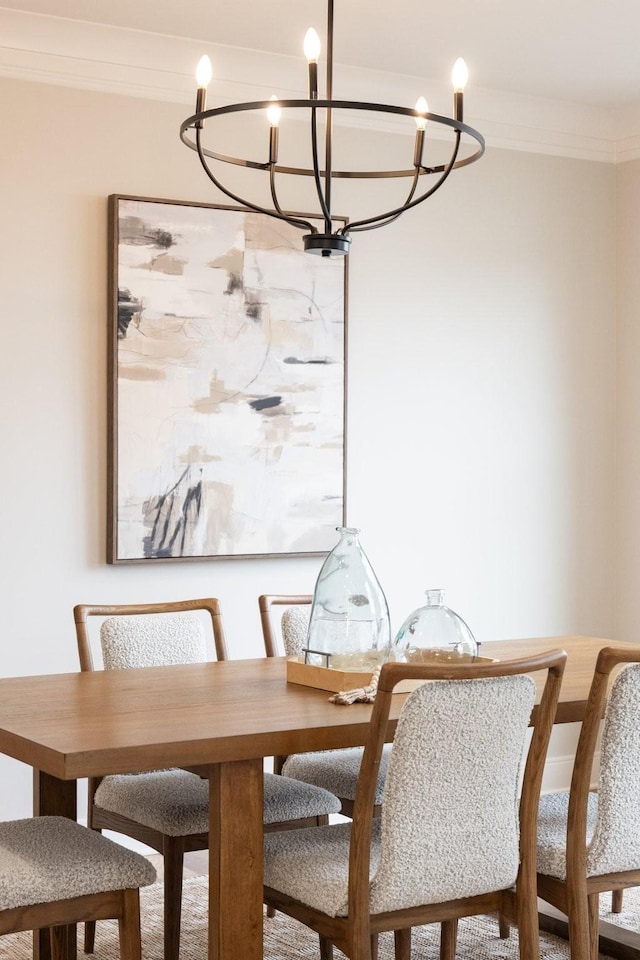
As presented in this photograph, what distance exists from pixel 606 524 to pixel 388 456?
43.1 inches

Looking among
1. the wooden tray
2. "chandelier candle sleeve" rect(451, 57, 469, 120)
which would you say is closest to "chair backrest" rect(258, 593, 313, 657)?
the wooden tray

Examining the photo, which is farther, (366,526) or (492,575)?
(492,575)

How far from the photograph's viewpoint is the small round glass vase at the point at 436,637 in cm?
263

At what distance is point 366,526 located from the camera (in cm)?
442

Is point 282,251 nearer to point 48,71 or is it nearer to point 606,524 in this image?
point 48,71

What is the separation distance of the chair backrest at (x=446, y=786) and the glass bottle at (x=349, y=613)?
0.54 m

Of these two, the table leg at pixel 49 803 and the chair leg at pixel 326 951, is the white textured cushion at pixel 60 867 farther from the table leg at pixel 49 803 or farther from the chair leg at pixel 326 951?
the chair leg at pixel 326 951

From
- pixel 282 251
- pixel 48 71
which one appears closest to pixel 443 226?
pixel 282 251

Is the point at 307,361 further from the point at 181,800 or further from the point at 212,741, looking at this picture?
the point at 212,741

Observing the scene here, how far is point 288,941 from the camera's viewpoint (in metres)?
3.19

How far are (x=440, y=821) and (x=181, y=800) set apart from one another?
0.82 meters

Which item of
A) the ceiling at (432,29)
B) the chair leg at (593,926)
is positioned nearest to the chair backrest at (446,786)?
the chair leg at (593,926)

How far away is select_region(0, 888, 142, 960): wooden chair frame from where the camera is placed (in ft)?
6.75

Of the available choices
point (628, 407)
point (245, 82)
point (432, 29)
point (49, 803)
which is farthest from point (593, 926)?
point (245, 82)
